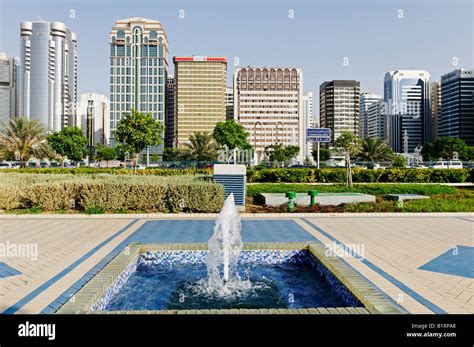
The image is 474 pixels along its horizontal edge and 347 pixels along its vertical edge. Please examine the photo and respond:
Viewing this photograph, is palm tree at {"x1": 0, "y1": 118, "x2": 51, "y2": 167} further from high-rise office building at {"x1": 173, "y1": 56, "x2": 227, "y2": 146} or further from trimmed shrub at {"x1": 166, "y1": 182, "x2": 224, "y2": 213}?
high-rise office building at {"x1": 173, "y1": 56, "x2": 227, "y2": 146}

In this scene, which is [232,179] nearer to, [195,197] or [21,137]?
[195,197]

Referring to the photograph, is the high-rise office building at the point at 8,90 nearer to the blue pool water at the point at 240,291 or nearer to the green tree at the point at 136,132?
the green tree at the point at 136,132

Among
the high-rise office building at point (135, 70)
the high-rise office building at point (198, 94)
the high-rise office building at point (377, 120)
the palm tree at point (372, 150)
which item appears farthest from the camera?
the high-rise office building at point (377, 120)

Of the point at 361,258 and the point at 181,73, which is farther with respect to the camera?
the point at 181,73

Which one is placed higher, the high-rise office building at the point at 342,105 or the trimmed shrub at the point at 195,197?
the high-rise office building at the point at 342,105

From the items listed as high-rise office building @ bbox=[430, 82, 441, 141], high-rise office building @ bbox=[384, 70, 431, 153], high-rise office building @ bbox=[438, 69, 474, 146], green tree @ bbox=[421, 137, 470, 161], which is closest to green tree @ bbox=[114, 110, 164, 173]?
green tree @ bbox=[421, 137, 470, 161]

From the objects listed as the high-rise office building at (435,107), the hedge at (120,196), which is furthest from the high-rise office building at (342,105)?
the hedge at (120,196)

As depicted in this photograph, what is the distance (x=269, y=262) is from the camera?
7.86m

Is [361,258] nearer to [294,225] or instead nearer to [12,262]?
[294,225]

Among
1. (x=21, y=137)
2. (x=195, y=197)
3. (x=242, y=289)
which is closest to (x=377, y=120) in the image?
(x=21, y=137)

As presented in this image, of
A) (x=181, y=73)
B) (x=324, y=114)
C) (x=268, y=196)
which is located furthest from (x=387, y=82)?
(x=268, y=196)

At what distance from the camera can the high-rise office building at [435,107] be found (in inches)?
5172
